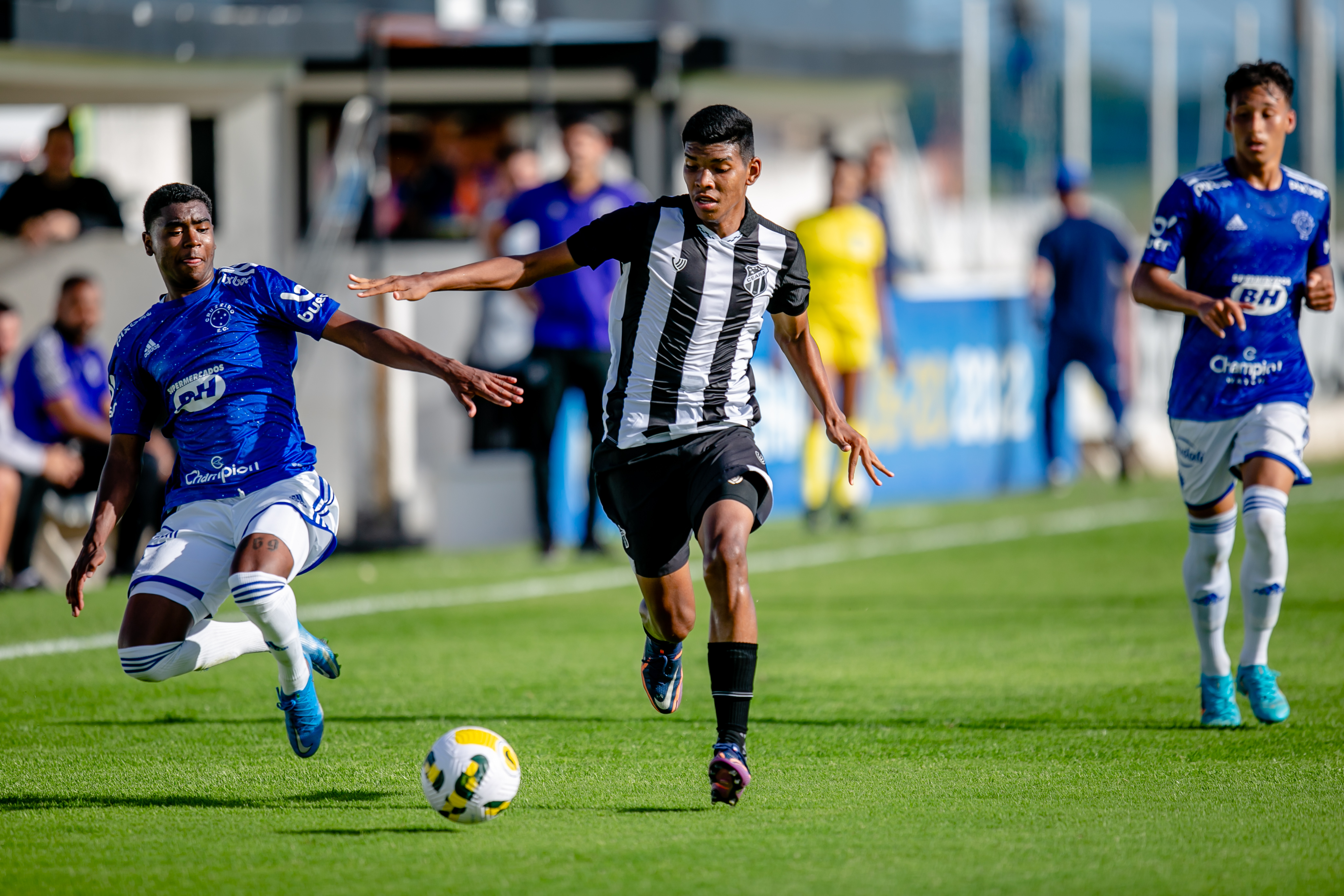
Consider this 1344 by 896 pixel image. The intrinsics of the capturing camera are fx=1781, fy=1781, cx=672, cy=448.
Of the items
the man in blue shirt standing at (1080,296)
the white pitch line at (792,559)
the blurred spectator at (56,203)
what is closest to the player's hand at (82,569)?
the white pitch line at (792,559)

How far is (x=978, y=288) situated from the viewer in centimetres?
1836

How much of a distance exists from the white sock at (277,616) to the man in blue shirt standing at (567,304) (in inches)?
224

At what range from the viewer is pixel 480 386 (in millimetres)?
5410

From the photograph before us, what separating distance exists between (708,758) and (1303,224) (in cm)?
305

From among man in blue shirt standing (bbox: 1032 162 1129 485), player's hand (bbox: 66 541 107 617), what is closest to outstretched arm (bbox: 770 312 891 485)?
player's hand (bbox: 66 541 107 617)

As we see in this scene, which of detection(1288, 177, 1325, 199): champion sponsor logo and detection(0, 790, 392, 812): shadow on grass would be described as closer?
detection(0, 790, 392, 812): shadow on grass

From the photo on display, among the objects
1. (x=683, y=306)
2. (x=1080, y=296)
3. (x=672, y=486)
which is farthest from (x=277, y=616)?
(x=1080, y=296)

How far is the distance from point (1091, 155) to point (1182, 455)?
19879 mm

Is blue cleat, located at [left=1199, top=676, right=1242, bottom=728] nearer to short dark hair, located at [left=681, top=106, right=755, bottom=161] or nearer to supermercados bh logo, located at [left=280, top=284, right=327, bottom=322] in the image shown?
short dark hair, located at [left=681, top=106, right=755, bottom=161]

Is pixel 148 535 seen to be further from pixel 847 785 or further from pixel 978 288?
pixel 978 288

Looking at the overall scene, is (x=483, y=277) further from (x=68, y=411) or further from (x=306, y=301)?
(x=68, y=411)

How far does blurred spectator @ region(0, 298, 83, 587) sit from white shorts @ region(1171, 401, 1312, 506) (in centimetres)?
685

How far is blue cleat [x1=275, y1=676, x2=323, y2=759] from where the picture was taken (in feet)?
18.6

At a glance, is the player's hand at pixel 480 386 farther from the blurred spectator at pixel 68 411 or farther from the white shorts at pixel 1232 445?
the blurred spectator at pixel 68 411
